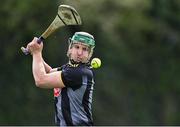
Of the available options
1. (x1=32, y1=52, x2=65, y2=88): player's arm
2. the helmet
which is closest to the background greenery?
the helmet

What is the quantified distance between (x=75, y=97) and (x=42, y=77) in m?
0.40

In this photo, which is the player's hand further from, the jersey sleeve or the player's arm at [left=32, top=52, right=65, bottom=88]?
the jersey sleeve

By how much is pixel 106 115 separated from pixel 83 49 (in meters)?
21.4

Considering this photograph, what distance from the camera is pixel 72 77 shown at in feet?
30.1

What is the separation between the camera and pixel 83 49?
9.18m

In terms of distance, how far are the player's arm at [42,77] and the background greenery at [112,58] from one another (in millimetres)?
18437

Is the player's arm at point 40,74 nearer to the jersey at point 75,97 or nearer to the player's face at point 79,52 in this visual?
the jersey at point 75,97

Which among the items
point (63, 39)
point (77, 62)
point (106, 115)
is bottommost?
point (106, 115)

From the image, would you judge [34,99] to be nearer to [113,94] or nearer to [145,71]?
[113,94]

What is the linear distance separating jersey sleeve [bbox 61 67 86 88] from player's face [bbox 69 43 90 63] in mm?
120

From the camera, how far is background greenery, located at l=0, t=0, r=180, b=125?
95.7 feet

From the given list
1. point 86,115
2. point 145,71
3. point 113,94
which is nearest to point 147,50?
point 145,71

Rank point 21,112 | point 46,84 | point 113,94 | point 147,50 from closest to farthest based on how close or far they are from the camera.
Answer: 1. point 46,84
2. point 21,112
3. point 113,94
4. point 147,50

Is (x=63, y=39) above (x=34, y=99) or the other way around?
above
